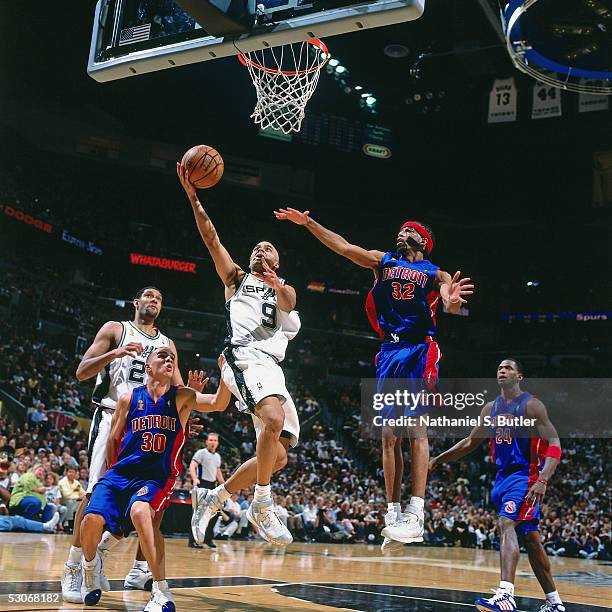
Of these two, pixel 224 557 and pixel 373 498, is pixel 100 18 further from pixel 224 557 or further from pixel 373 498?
pixel 373 498

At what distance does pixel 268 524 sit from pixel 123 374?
180cm

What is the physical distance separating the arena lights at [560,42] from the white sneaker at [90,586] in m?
6.19

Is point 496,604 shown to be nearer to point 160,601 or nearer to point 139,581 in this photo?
point 160,601

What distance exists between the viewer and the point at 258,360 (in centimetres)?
552

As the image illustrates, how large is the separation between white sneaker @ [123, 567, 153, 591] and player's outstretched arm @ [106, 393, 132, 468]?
4.23 ft

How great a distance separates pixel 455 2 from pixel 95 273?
14579 millimetres

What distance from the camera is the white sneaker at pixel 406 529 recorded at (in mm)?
5168

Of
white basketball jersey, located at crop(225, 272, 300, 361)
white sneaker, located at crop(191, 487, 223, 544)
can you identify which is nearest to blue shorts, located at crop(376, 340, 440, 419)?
white basketball jersey, located at crop(225, 272, 300, 361)

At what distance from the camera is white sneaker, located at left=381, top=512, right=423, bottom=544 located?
517 centimetres

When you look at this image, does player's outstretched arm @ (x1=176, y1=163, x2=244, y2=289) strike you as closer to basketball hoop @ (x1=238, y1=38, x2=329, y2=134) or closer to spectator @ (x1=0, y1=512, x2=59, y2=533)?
basketball hoop @ (x1=238, y1=38, x2=329, y2=134)

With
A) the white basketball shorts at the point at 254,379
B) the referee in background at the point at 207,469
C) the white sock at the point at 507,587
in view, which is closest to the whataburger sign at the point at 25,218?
the referee in background at the point at 207,469

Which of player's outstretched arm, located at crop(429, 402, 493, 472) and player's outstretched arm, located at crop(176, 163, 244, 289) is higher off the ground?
player's outstretched arm, located at crop(176, 163, 244, 289)

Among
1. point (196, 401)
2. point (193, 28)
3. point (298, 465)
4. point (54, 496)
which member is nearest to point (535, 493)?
point (196, 401)

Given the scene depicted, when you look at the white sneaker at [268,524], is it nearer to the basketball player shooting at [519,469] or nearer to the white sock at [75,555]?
the white sock at [75,555]
